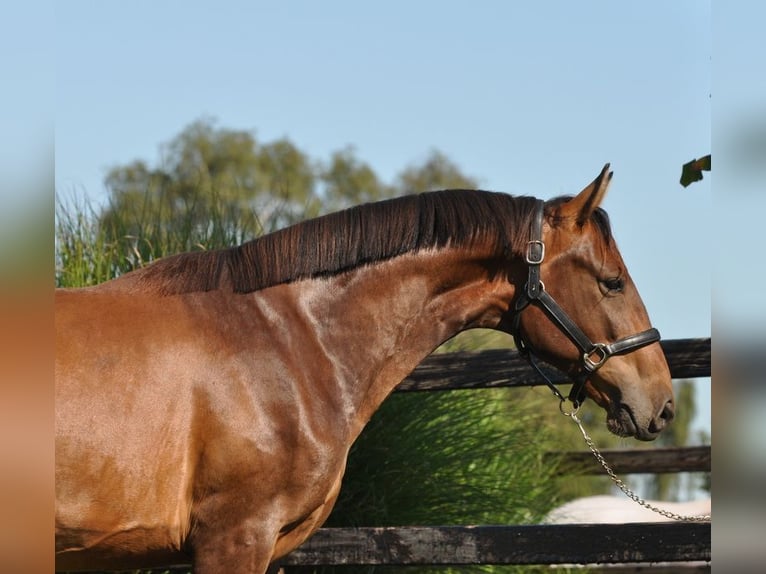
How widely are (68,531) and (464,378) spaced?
99.0 inches

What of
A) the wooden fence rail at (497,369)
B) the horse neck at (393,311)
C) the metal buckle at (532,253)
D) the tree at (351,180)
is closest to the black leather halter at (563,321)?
the metal buckle at (532,253)

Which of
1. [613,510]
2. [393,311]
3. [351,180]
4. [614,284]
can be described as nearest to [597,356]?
[614,284]

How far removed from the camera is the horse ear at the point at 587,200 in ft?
11.3

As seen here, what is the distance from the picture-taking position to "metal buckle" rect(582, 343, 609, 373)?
3484mm

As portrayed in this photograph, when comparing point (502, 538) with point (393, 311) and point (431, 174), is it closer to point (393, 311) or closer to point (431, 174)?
point (393, 311)

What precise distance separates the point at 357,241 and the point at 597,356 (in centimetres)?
107

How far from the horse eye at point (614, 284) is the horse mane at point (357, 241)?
369 mm

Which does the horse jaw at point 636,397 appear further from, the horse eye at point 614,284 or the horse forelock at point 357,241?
the horse forelock at point 357,241

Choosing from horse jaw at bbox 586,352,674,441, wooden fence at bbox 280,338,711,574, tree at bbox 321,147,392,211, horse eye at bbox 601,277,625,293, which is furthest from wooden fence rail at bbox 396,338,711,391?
tree at bbox 321,147,392,211

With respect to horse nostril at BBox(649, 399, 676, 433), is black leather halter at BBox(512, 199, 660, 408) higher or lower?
higher

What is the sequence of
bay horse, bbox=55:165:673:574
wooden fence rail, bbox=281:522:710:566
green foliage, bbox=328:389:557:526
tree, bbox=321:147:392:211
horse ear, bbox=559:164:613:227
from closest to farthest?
bay horse, bbox=55:165:673:574 → horse ear, bbox=559:164:613:227 → wooden fence rail, bbox=281:522:710:566 → green foliage, bbox=328:389:557:526 → tree, bbox=321:147:392:211

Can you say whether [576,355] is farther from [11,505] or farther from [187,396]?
[11,505]

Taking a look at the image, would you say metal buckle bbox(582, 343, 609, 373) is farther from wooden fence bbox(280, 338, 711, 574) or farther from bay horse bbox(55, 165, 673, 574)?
wooden fence bbox(280, 338, 711, 574)

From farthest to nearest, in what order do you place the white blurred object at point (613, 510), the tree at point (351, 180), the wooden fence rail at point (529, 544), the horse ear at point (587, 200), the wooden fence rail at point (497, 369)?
the tree at point (351, 180)
the white blurred object at point (613, 510)
the wooden fence rail at point (497, 369)
the wooden fence rail at point (529, 544)
the horse ear at point (587, 200)
